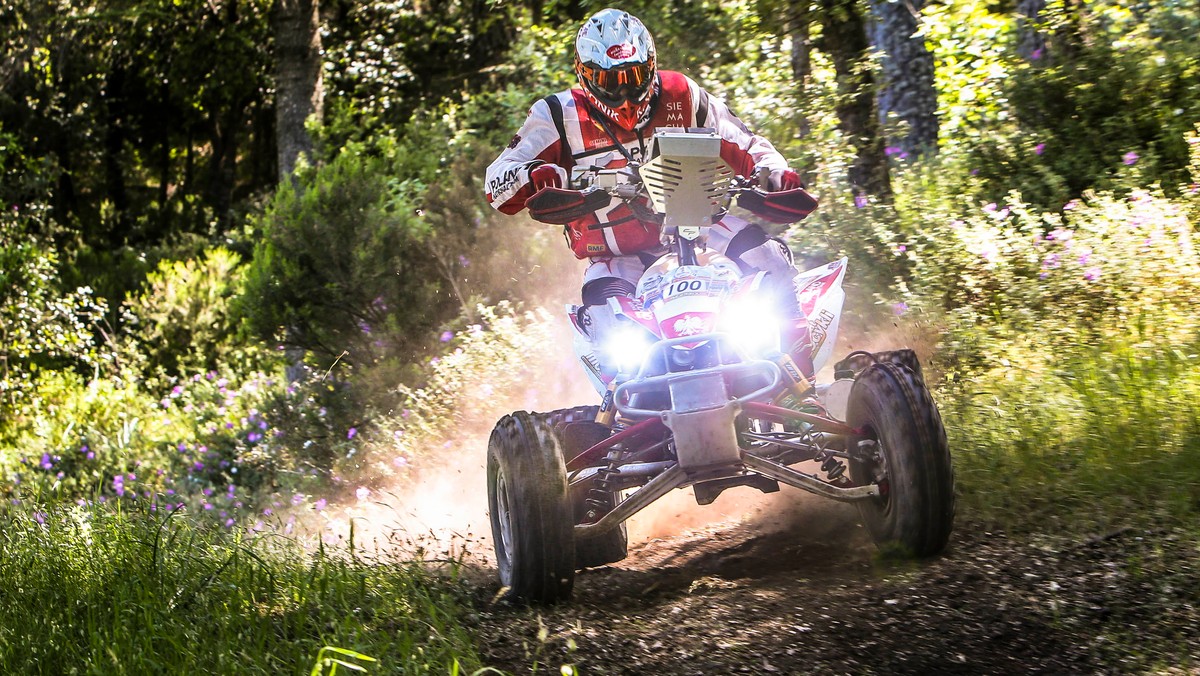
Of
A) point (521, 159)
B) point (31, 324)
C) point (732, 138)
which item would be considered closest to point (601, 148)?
point (521, 159)

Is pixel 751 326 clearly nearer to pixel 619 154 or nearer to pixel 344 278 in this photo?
pixel 619 154

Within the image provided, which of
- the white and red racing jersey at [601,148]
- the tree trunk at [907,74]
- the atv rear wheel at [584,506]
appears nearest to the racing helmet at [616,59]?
the white and red racing jersey at [601,148]

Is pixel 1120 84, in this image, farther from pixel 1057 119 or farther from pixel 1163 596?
pixel 1163 596

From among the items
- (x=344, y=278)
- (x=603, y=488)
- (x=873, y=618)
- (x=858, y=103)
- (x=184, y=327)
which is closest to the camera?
(x=873, y=618)

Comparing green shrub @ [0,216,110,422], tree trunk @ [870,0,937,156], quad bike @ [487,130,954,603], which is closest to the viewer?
quad bike @ [487,130,954,603]

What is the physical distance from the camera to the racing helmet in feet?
17.4

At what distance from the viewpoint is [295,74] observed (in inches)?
612

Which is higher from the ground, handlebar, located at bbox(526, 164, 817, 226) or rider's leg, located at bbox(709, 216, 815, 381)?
handlebar, located at bbox(526, 164, 817, 226)

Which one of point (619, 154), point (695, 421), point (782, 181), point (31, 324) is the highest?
point (31, 324)

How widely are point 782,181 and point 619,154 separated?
0.84 metres

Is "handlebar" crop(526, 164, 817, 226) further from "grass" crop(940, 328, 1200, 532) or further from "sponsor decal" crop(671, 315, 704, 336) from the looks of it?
"grass" crop(940, 328, 1200, 532)

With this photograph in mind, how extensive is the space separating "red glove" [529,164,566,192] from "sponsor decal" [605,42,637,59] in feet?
1.91

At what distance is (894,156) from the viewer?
10672 millimetres

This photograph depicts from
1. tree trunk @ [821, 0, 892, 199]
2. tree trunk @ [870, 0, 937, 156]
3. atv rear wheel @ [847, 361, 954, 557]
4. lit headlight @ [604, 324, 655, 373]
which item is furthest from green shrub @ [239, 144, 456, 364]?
atv rear wheel @ [847, 361, 954, 557]
